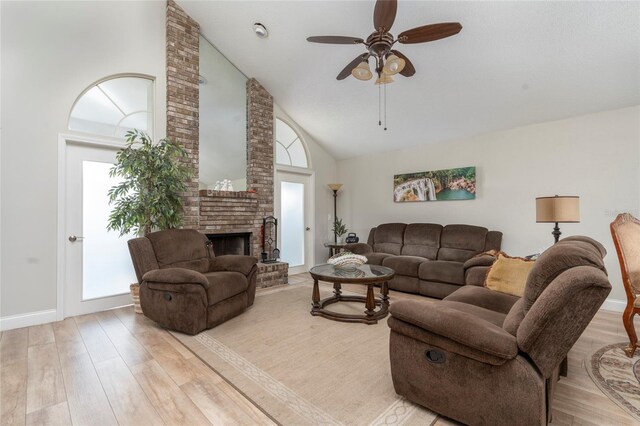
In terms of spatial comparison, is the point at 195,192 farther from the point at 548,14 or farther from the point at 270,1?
the point at 548,14

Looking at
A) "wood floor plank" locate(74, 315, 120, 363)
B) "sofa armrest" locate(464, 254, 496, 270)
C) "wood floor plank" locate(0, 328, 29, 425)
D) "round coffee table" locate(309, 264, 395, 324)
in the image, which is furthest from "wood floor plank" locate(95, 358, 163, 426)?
"sofa armrest" locate(464, 254, 496, 270)

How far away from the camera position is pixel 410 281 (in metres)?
4.39

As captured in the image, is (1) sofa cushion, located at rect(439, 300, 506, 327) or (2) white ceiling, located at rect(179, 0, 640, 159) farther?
(2) white ceiling, located at rect(179, 0, 640, 159)

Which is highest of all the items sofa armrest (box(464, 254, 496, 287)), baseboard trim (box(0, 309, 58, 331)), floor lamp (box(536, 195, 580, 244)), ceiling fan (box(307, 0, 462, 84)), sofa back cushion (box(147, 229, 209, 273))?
ceiling fan (box(307, 0, 462, 84))

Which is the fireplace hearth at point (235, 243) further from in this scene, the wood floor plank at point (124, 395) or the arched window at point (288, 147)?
the wood floor plank at point (124, 395)

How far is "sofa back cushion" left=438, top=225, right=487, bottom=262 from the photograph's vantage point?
4.35m

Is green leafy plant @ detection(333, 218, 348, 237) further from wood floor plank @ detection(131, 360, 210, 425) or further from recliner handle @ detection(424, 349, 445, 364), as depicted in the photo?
recliner handle @ detection(424, 349, 445, 364)

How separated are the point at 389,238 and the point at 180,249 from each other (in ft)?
11.3

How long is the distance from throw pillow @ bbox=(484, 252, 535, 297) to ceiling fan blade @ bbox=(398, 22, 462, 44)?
2053 millimetres

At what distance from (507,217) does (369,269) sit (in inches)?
98.1

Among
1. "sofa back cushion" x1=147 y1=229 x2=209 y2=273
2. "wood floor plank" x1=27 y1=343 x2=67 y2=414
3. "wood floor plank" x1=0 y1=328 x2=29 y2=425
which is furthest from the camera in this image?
"sofa back cushion" x1=147 y1=229 x2=209 y2=273

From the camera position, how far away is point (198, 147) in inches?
175

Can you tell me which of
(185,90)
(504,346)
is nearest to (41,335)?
(185,90)

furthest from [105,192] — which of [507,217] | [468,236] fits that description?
[507,217]
